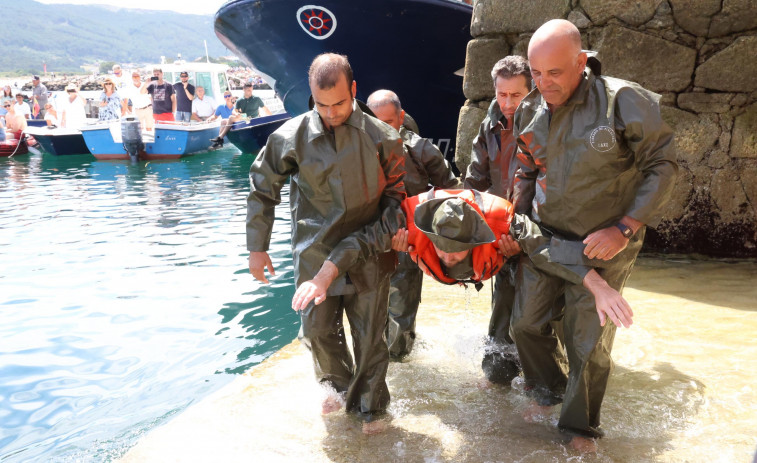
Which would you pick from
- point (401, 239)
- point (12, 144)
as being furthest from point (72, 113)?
point (401, 239)

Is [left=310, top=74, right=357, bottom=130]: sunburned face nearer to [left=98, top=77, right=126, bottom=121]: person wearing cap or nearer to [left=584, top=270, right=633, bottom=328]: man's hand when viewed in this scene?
[left=584, top=270, right=633, bottom=328]: man's hand

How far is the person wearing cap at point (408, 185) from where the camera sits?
4.03m

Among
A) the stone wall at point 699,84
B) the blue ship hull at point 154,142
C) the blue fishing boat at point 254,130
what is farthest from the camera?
the blue fishing boat at point 254,130

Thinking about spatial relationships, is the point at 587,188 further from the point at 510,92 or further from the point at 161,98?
the point at 161,98

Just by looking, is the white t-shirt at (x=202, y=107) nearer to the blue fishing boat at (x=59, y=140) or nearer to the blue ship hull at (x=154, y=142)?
the blue ship hull at (x=154, y=142)

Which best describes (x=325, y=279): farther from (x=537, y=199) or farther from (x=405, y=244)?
(x=537, y=199)

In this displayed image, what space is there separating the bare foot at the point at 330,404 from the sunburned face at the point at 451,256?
3.23 feet

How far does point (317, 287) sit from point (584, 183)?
1.24 metres

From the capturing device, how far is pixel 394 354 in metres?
4.20

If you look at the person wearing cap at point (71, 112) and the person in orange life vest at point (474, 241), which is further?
the person wearing cap at point (71, 112)

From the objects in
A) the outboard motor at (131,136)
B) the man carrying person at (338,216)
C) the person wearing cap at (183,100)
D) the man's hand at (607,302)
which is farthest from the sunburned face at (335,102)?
the person wearing cap at (183,100)

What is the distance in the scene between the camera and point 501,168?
3945mm

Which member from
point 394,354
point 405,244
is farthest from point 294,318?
point 405,244

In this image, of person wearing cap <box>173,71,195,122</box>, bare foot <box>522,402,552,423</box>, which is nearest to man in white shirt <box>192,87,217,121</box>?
person wearing cap <box>173,71,195,122</box>
